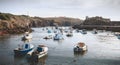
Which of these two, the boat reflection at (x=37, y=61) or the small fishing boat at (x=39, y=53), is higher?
the small fishing boat at (x=39, y=53)

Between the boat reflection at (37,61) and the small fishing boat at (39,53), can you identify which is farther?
the small fishing boat at (39,53)

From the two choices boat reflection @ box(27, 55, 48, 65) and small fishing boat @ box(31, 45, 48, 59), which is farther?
small fishing boat @ box(31, 45, 48, 59)

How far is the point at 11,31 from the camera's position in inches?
5064

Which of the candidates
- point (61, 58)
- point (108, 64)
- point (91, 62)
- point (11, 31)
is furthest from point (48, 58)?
point (11, 31)

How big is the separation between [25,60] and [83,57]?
43.8 feet

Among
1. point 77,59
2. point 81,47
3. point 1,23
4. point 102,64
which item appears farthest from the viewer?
point 1,23

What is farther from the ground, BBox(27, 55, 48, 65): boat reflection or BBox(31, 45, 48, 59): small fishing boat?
BBox(31, 45, 48, 59): small fishing boat

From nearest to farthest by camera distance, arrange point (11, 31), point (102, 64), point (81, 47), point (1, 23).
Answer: point (102, 64)
point (81, 47)
point (11, 31)
point (1, 23)

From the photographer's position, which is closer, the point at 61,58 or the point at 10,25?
the point at 61,58

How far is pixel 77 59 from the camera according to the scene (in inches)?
2060

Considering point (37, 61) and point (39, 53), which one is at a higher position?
point (39, 53)

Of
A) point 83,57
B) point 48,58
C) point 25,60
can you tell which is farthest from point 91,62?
point 25,60

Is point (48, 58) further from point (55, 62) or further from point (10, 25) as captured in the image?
point (10, 25)

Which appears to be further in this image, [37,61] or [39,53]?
[39,53]
